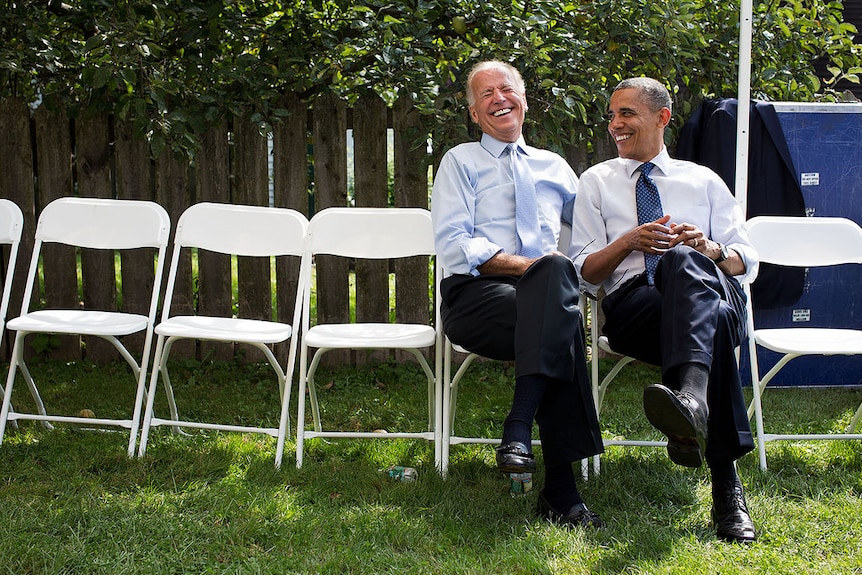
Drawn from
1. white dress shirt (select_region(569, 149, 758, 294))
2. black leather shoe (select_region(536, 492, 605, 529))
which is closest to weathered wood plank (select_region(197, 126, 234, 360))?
white dress shirt (select_region(569, 149, 758, 294))

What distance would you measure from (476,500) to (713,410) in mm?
886

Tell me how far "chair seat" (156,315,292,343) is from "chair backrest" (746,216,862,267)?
2.11 metres

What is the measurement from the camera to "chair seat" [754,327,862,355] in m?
3.57

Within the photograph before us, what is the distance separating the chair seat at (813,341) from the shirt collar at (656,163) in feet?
2.59

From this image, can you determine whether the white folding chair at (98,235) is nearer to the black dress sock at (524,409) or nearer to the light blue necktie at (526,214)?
the light blue necktie at (526,214)

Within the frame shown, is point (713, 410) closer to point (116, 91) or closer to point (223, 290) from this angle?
point (223, 290)

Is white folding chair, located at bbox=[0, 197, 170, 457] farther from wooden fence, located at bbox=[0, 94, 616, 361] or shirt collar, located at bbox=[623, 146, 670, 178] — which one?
shirt collar, located at bbox=[623, 146, 670, 178]

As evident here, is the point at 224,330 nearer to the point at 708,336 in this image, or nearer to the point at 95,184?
the point at 95,184

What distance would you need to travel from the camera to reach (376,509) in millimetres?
3178

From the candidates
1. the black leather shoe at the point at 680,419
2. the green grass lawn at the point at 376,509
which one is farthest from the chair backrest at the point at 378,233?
the black leather shoe at the point at 680,419

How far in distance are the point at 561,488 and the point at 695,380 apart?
0.60m

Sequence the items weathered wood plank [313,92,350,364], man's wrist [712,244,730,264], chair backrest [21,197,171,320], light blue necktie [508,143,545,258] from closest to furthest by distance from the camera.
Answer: man's wrist [712,244,730,264] → light blue necktie [508,143,545,258] → chair backrest [21,197,171,320] → weathered wood plank [313,92,350,364]

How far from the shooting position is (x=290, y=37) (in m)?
4.74

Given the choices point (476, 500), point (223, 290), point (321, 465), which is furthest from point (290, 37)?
point (476, 500)
